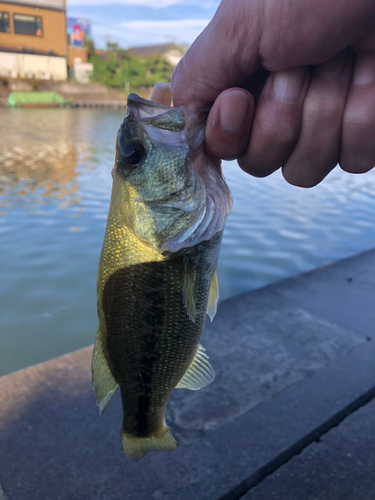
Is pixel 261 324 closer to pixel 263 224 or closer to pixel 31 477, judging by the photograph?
pixel 31 477

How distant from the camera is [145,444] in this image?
1865mm

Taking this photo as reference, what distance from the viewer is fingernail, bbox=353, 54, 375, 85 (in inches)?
60.8

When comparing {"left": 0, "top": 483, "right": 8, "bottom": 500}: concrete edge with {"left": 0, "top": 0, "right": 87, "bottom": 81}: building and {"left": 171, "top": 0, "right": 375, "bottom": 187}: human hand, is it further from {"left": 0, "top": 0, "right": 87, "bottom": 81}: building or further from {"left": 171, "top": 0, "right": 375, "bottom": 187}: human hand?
{"left": 0, "top": 0, "right": 87, "bottom": 81}: building

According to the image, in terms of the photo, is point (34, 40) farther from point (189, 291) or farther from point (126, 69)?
point (189, 291)

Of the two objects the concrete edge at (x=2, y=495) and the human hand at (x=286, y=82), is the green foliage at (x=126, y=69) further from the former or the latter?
the concrete edge at (x=2, y=495)

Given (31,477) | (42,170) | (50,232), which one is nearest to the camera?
(31,477)

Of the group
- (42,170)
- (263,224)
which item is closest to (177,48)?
(42,170)

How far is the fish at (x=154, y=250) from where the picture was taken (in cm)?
162

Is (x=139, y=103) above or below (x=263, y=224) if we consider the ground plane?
above

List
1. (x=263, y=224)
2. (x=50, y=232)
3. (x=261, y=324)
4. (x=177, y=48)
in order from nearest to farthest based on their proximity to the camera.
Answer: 1. (x=261, y=324)
2. (x=50, y=232)
3. (x=263, y=224)
4. (x=177, y=48)

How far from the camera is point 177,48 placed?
64.8 meters

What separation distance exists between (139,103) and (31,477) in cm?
213

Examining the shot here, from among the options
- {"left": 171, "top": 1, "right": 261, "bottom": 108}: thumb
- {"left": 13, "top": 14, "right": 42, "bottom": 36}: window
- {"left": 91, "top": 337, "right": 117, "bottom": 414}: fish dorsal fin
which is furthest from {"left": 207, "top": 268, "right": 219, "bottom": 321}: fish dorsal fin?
{"left": 13, "top": 14, "right": 42, "bottom": 36}: window

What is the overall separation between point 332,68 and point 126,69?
182 ft
